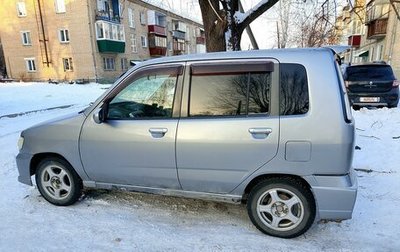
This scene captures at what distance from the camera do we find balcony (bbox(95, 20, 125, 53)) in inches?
1219

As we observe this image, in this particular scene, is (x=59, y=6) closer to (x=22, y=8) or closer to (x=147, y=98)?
(x=22, y=8)

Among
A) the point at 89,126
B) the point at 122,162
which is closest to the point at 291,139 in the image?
the point at 122,162

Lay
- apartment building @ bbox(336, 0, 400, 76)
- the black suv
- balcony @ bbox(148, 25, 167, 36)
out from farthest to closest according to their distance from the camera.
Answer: balcony @ bbox(148, 25, 167, 36) < apartment building @ bbox(336, 0, 400, 76) < the black suv

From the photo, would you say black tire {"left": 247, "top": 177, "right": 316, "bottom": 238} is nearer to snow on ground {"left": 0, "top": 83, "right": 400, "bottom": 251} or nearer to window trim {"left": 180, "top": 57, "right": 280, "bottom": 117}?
snow on ground {"left": 0, "top": 83, "right": 400, "bottom": 251}

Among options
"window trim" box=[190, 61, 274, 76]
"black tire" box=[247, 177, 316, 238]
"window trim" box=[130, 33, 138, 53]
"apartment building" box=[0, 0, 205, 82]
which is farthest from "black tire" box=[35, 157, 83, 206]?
"window trim" box=[130, 33, 138, 53]

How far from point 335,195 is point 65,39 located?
110 feet

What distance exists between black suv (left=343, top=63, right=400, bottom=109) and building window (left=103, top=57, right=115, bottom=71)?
2748cm

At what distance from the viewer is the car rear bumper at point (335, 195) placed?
2.82 metres

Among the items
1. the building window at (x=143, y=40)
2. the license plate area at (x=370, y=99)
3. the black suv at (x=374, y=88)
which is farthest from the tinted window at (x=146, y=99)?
the building window at (x=143, y=40)

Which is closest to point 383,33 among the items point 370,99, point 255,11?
point 370,99

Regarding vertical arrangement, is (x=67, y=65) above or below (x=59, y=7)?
below

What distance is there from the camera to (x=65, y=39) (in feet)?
102

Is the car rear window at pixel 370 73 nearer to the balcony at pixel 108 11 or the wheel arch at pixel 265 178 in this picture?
the wheel arch at pixel 265 178

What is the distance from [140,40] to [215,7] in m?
33.7
